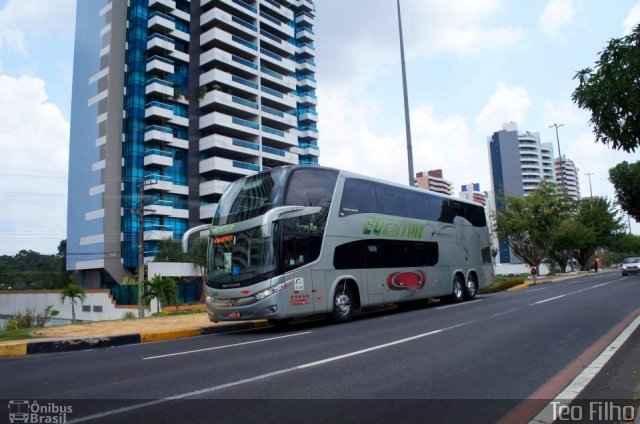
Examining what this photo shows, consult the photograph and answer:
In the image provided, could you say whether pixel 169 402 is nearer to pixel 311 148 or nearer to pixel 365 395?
pixel 365 395

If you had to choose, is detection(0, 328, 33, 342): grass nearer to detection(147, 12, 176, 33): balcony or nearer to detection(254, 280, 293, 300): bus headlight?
detection(254, 280, 293, 300): bus headlight

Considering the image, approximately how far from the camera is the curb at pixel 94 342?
31.2 feet

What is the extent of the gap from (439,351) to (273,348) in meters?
3.05

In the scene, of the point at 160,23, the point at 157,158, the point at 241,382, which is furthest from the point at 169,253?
the point at 241,382

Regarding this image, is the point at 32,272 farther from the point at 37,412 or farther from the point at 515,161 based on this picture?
the point at 515,161

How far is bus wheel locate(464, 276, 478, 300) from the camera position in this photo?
748 inches

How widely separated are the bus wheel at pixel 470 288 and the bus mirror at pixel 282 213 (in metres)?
9.22

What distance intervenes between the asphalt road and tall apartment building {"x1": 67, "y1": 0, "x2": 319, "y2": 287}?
4535 centimetres

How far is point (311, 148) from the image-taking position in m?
74.4

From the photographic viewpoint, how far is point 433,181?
151750 mm

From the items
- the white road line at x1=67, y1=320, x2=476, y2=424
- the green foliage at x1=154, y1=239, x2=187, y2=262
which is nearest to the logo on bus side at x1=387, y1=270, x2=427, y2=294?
the white road line at x1=67, y1=320, x2=476, y2=424

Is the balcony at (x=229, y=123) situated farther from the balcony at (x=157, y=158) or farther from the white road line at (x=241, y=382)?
the white road line at (x=241, y=382)

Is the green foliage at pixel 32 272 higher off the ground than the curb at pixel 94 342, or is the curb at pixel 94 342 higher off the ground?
the green foliage at pixel 32 272

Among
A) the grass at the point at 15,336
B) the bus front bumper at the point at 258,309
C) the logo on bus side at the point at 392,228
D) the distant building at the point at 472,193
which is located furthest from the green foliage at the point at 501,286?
the distant building at the point at 472,193
